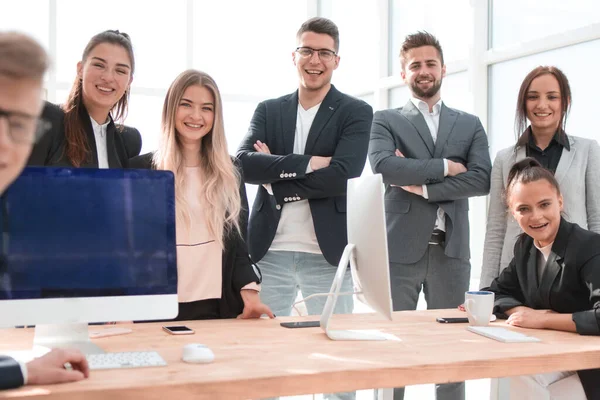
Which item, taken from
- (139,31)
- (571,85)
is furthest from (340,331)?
(139,31)

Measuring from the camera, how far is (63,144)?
2.58m

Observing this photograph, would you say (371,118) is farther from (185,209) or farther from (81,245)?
(81,245)

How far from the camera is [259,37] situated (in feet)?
22.5

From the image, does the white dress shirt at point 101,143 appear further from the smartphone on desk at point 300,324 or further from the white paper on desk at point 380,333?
the white paper on desk at point 380,333

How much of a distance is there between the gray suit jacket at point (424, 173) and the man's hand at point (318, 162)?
37 centimetres

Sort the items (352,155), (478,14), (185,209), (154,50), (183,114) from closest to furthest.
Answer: (185,209), (183,114), (352,155), (478,14), (154,50)

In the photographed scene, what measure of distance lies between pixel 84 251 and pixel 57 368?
408 mm

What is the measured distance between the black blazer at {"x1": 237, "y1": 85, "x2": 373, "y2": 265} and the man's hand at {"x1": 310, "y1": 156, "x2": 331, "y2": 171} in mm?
25

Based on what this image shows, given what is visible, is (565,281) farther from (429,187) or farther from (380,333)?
(429,187)

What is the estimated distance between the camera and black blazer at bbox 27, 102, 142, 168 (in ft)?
8.31

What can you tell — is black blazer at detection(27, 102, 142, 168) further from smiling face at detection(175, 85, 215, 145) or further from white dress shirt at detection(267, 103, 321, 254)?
white dress shirt at detection(267, 103, 321, 254)

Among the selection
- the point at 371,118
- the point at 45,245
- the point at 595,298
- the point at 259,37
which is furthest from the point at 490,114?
the point at 45,245

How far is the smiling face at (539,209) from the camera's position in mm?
2311

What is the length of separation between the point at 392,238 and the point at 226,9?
→ 14.2ft
